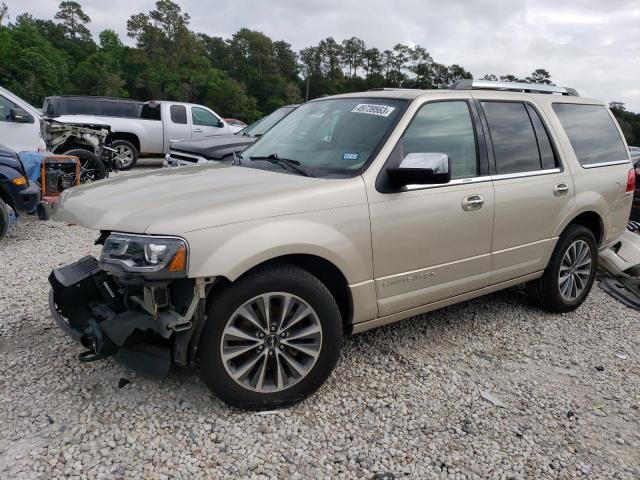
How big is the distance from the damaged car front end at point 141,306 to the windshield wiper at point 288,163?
102cm

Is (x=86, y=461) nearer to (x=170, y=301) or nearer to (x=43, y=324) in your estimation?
(x=170, y=301)

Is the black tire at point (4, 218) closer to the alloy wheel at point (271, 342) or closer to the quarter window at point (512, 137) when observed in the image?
the alloy wheel at point (271, 342)

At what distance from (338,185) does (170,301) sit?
1140 mm

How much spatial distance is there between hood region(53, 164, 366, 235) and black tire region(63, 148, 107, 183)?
268 inches

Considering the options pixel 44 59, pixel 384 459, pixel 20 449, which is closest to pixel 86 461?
pixel 20 449

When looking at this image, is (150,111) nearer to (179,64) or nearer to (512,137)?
(512,137)

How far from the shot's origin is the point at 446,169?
3057 millimetres

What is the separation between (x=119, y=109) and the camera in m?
14.4

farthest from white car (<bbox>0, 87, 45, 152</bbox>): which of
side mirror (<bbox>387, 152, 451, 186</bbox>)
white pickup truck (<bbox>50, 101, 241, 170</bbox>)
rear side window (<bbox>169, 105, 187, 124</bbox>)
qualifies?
side mirror (<bbox>387, 152, 451, 186</bbox>)

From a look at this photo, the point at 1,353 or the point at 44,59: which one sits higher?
the point at 44,59

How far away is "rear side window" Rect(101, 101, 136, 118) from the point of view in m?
14.2

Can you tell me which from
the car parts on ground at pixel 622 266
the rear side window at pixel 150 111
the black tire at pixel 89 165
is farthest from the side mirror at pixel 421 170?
the rear side window at pixel 150 111

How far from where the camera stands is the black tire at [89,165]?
31.0 feet

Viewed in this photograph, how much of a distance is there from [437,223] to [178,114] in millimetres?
12672
